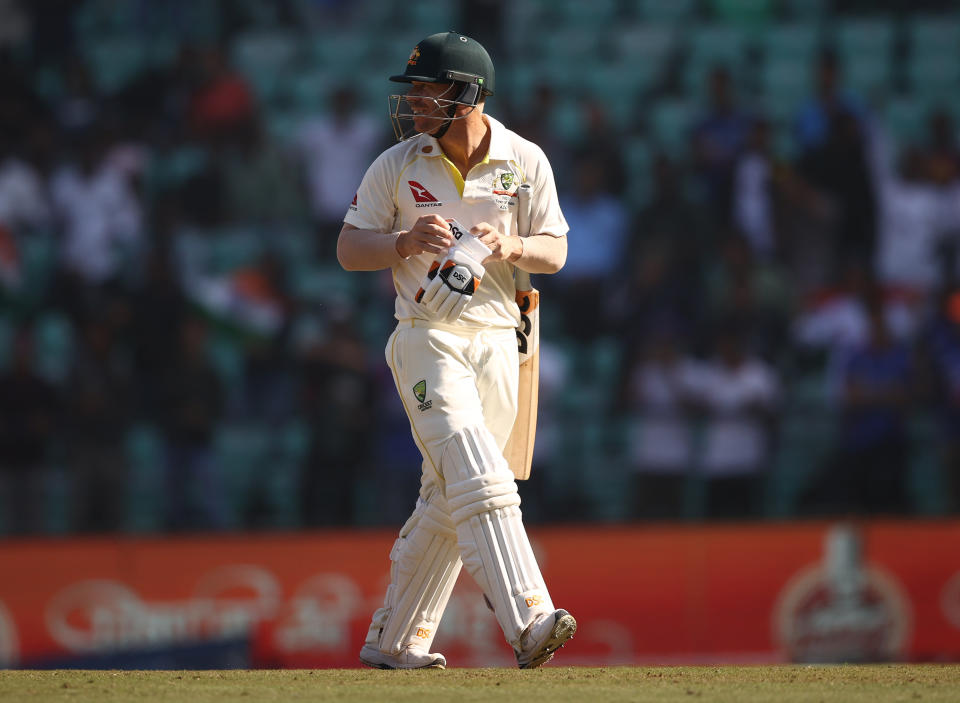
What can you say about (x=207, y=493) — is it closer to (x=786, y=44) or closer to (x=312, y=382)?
(x=312, y=382)

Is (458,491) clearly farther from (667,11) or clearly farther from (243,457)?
(667,11)

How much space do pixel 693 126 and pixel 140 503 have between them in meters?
4.95

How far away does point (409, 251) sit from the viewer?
4.48m

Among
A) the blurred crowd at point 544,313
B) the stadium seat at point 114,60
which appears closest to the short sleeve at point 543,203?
the blurred crowd at point 544,313

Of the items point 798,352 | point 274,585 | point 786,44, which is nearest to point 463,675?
point 274,585

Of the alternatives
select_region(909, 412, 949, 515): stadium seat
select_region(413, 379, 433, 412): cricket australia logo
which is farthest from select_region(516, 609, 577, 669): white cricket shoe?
select_region(909, 412, 949, 515): stadium seat

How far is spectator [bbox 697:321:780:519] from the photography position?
30.3ft

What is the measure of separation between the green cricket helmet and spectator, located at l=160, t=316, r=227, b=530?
5.23 meters

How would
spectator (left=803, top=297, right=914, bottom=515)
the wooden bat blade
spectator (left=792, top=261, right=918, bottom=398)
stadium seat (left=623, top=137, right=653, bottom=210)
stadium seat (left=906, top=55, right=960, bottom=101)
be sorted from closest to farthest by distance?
the wooden bat blade
spectator (left=803, top=297, right=914, bottom=515)
spectator (left=792, top=261, right=918, bottom=398)
stadium seat (left=623, top=137, right=653, bottom=210)
stadium seat (left=906, top=55, right=960, bottom=101)

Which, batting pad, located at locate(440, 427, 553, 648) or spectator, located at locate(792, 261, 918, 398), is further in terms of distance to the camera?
spectator, located at locate(792, 261, 918, 398)

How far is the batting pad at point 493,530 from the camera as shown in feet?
14.2

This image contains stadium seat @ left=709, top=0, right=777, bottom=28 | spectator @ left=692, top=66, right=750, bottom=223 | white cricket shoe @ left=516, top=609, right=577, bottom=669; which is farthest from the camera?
stadium seat @ left=709, top=0, right=777, bottom=28

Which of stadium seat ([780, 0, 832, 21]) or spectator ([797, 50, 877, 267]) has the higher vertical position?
stadium seat ([780, 0, 832, 21])

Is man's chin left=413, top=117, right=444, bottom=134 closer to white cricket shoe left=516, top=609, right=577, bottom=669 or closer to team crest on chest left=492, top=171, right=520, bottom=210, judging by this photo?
team crest on chest left=492, top=171, right=520, bottom=210
